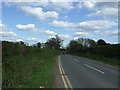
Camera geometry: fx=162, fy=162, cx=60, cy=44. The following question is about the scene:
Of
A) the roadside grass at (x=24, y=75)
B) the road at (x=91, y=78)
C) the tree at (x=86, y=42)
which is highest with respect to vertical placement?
the tree at (x=86, y=42)

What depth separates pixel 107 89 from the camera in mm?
8000

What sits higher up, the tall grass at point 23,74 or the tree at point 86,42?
the tree at point 86,42

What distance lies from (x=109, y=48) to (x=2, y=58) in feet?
83.6

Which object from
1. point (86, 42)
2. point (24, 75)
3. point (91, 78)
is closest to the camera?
point (24, 75)

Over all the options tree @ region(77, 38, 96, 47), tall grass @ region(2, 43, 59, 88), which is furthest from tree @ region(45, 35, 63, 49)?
tall grass @ region(2, 43, 59, 88)

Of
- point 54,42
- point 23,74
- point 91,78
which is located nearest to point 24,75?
point 23,74

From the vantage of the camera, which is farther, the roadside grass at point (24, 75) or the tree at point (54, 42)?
the tree at point (54, 42)

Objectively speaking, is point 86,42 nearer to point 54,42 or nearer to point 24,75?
point 54,42

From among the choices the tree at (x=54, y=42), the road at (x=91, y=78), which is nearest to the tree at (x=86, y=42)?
the tree at (x=54, y=42)

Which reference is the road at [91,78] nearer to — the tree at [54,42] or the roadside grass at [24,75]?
the roadside grass at [24,75]

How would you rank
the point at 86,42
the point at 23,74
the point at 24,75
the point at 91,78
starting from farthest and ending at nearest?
the point at 86,42, the point at 91,78, the point at 23,74, the point at 24,75

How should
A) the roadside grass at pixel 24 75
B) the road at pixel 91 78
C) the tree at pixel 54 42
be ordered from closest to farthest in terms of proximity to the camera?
the roadside grass at pixel 24 75, the road at pixel 91 78, the tree at pixel 54 42

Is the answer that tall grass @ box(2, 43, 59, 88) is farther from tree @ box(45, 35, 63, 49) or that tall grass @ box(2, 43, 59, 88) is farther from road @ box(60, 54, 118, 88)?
tree @ box(45, 35, 63, 49)

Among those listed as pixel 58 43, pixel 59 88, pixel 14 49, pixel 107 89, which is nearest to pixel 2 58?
pixel 14 49
